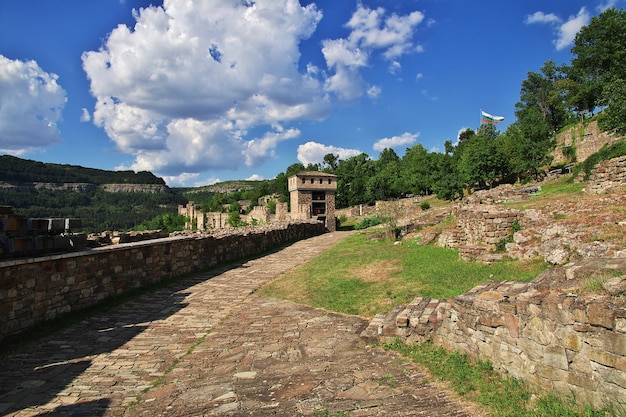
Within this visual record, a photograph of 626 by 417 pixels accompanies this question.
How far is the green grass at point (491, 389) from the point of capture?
3123mm

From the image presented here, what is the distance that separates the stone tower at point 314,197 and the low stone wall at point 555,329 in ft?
110

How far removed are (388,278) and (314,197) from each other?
101 ft

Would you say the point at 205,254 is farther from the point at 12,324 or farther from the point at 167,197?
the point at 167,197

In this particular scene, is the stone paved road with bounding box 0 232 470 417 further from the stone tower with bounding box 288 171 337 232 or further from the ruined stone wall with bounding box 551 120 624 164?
the ruined stone wall with bounding box 551 120 624 164

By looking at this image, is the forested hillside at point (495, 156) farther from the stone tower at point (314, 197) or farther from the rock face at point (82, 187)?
the stone tower at point (314, 197)

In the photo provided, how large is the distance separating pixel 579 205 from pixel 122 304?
12.4 meters

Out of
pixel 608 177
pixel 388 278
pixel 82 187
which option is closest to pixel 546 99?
pixel 608 177

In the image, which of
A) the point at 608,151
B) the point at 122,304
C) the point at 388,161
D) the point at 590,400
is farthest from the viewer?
the point at 388,161

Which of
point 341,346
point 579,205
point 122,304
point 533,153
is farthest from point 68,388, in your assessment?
point 533,153

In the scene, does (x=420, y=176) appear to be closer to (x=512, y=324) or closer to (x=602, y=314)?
(x=512, y=324)

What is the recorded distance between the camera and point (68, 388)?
14.9 feet

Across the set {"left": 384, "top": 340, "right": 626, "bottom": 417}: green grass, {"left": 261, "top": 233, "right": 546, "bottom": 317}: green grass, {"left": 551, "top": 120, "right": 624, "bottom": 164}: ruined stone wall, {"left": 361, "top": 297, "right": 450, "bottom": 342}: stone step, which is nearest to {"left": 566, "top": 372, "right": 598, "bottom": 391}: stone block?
{"left": 384, "top": 340, "right": 626, "bottom": 417}: green grass

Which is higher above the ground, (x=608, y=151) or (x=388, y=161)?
(x=388, y=161)

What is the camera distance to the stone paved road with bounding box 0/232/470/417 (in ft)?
12.9
